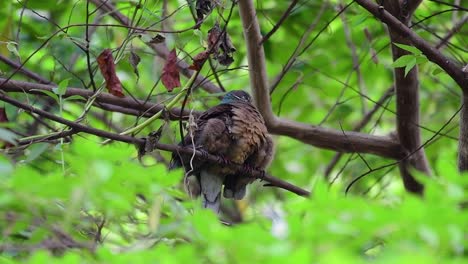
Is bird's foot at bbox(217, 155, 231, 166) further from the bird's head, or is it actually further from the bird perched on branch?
the bird's head

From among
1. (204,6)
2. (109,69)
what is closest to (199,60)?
(204,6)

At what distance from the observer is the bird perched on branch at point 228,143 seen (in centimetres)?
472

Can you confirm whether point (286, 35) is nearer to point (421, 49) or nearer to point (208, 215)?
point (421, 49)

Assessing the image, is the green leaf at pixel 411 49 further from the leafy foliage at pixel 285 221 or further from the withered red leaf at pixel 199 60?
the leafy foliage at pixel 285 221

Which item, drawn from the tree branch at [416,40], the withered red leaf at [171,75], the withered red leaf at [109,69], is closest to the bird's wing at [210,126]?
the withered red leaf at [171,75]

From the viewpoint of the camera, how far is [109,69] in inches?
151

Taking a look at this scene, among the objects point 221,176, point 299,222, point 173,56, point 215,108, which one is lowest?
point 221,176

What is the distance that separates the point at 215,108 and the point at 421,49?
1.62 meters

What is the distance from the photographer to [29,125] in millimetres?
5961

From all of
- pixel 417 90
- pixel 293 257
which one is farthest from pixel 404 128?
pixel 293 257

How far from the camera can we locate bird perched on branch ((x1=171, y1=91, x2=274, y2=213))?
472 centimetres

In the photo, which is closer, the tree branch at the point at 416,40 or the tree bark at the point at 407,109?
the tree branch at the point at 416,40

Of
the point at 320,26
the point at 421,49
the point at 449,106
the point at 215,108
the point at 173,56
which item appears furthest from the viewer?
the point at 449,106

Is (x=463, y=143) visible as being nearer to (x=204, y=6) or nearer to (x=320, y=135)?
(x=320, y=135)
